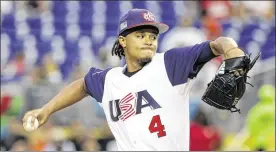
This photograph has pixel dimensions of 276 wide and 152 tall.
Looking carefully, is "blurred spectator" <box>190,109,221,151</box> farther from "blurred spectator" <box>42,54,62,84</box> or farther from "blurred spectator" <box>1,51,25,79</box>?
"blurred spectator" <box>1,51,25,79</box>

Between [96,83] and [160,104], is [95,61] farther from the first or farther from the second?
[160,104]

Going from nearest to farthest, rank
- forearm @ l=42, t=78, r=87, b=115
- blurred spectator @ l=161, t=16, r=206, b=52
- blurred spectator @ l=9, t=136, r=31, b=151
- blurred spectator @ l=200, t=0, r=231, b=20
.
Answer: forearm @ l=42, t=78, r=87, b=115 → blurred spectator @ l=9, t=136, r=31, b=151 → blurred spectator @ l=161, t=16, r=206, b=52 → blurred spectator @ l=200, t=0, r=231, b=20

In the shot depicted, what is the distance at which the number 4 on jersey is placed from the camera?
4840 millimetres

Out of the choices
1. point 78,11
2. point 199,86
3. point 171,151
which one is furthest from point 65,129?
point 171,151

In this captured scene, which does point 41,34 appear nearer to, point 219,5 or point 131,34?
point 219,5

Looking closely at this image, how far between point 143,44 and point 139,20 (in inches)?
6.2

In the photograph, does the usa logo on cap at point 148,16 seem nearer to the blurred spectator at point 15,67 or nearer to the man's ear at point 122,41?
the man's ear at point 122,41

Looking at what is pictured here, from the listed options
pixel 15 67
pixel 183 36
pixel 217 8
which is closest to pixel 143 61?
pixel 15 67

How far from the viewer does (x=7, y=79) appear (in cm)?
1120

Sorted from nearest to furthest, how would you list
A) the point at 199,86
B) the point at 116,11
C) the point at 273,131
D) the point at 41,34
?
1. the point at 273,131
2. the point at 199,86
3. the point at 41,34
4. the point at 116,11

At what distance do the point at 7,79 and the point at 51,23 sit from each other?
69.0 inches

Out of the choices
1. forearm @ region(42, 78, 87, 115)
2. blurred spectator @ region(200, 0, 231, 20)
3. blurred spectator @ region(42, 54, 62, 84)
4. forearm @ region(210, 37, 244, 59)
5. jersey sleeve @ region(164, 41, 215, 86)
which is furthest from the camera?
blurred spectator @ region(200, 0, 231, 20)

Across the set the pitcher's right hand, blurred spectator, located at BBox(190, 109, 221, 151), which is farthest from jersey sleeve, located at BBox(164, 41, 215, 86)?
blurred spectator, located at BBox(190, 109, 221, 151)

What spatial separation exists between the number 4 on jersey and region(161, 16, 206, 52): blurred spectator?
742 cm
